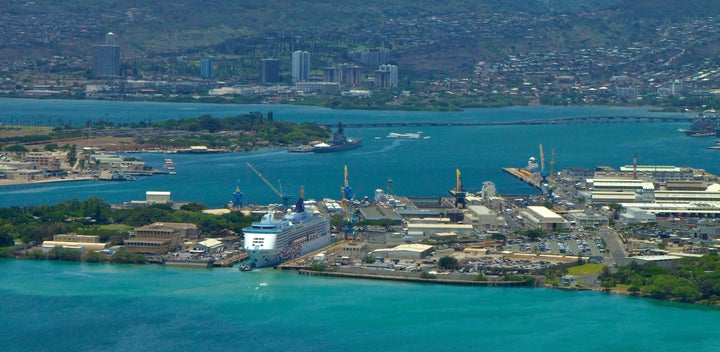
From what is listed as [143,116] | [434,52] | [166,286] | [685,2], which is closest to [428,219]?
[166,286]

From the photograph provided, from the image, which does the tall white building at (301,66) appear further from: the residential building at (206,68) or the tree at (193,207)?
the tree at (193,207)

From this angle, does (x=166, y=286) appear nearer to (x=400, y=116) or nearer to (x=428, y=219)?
(x=428, y=219)

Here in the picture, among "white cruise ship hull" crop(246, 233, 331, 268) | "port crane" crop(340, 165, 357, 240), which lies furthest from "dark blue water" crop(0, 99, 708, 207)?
"white cruise ship hull" crop(246, 233, 331, 268)

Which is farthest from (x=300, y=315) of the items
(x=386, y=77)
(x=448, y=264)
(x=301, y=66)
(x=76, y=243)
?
(x=301, y=66)

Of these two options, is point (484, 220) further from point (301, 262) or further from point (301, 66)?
point (301, 66)

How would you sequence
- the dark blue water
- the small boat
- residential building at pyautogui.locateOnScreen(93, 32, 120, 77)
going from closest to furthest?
the dark blue water < the small boat < residential building at pyautogui.locateOnScreen(93, 32, 120, 77)

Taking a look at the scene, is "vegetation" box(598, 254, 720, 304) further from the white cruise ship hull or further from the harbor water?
the white cruise ship hull
